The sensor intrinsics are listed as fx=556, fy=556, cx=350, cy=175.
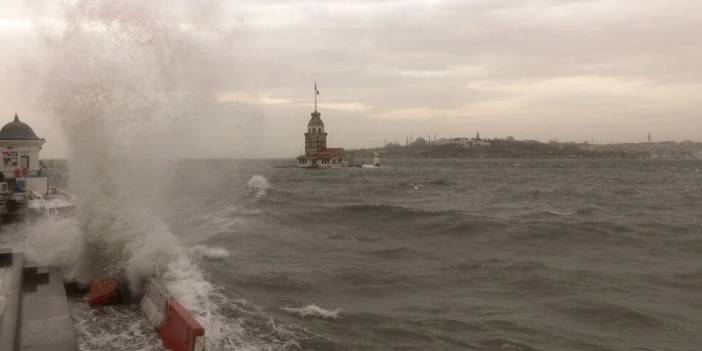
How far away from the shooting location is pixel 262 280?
13586 millimetres

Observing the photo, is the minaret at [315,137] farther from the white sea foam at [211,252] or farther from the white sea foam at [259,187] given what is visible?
the white sea foam at [211,252]

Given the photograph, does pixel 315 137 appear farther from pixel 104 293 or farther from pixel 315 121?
pixel 104 293

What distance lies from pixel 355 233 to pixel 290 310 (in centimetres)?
1158

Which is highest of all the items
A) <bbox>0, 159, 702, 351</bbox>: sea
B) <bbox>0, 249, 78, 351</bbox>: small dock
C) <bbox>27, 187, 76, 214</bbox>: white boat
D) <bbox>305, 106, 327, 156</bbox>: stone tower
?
<bbox>305, 106, 327, 156</bbox>: stone tower

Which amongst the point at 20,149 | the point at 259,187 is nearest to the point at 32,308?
the point at 20,149

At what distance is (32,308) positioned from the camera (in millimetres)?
8914

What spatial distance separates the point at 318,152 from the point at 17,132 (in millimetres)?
87078

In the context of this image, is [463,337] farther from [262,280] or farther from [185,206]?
[185,206]

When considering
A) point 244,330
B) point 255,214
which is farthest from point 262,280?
point 255,214

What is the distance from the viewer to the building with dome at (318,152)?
366 ft

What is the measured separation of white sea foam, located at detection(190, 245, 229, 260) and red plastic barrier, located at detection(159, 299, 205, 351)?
7.77 metres

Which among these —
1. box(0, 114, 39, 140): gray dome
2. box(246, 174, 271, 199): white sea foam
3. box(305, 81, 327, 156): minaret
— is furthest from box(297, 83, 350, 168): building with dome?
box(0, 114, 39, 140): gray dome

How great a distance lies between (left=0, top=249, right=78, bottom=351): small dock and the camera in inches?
293

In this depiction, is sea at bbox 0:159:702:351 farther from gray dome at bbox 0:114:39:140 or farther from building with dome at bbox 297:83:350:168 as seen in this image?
building with dome at bbox 297:83:350:168
